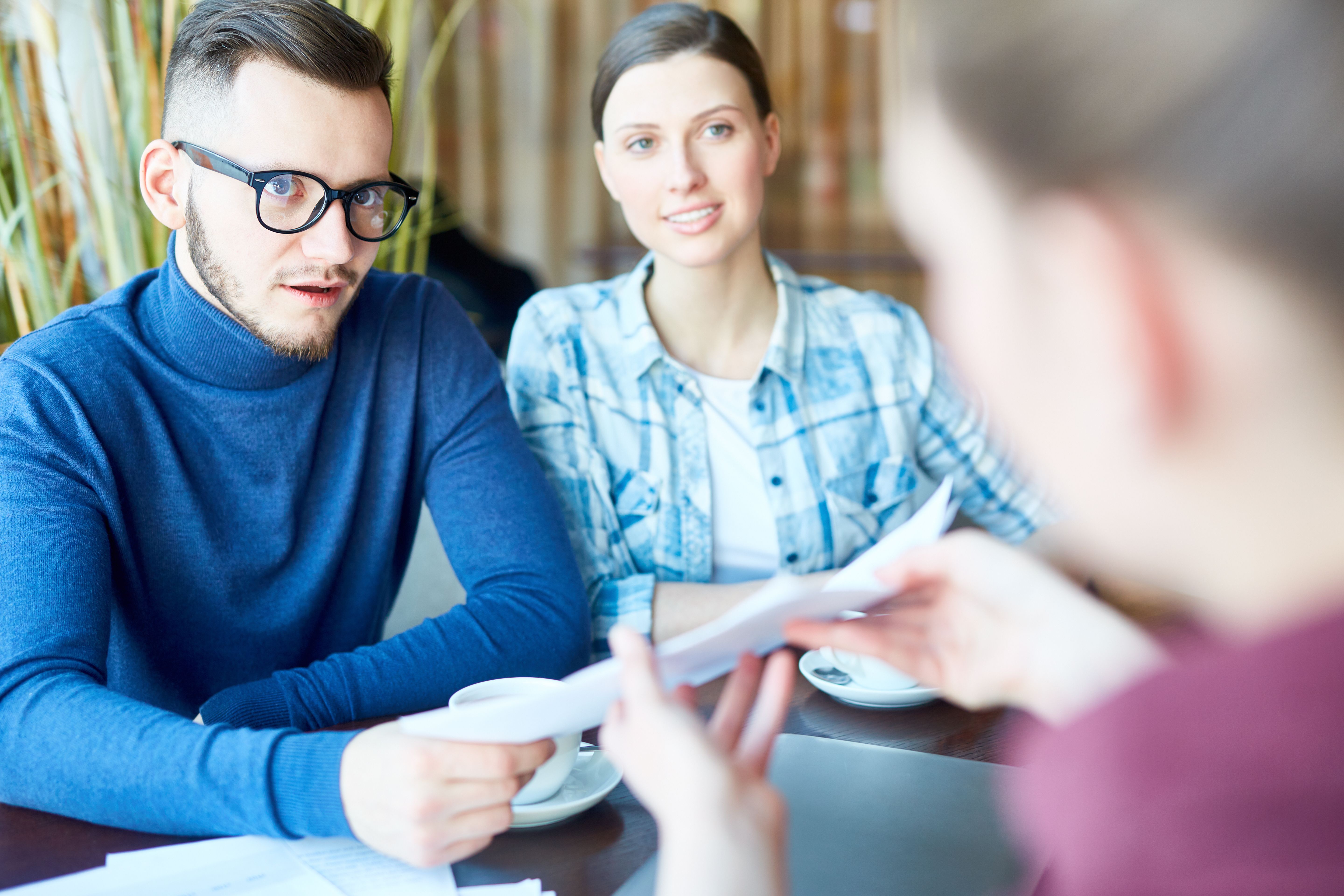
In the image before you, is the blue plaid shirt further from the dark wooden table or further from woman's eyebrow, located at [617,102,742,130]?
the dark wooden table

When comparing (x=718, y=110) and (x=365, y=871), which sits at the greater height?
(x=718, y=110)

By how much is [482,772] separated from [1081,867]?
19.2 inches

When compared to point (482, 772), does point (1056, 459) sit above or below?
above

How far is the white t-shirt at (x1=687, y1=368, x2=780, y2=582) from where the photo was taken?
1.78 m

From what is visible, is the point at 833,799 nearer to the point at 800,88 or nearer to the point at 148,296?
the point at 148,296

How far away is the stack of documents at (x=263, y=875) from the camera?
774 mm

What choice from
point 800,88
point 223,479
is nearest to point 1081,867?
point 223,479

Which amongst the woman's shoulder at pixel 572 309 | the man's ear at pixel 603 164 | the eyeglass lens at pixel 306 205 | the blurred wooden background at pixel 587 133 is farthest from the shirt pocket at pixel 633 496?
the blurred wooden background at pixel 587 133

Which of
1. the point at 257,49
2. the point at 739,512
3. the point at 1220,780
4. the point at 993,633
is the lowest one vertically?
the point at 739,512

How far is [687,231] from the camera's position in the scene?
70.6 inches

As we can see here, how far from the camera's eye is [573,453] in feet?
5.65

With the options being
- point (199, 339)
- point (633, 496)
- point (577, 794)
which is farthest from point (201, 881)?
point (633, 496)

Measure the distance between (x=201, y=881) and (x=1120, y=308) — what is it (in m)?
0.75

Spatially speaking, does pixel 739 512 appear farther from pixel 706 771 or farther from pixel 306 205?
pixel 706 771
